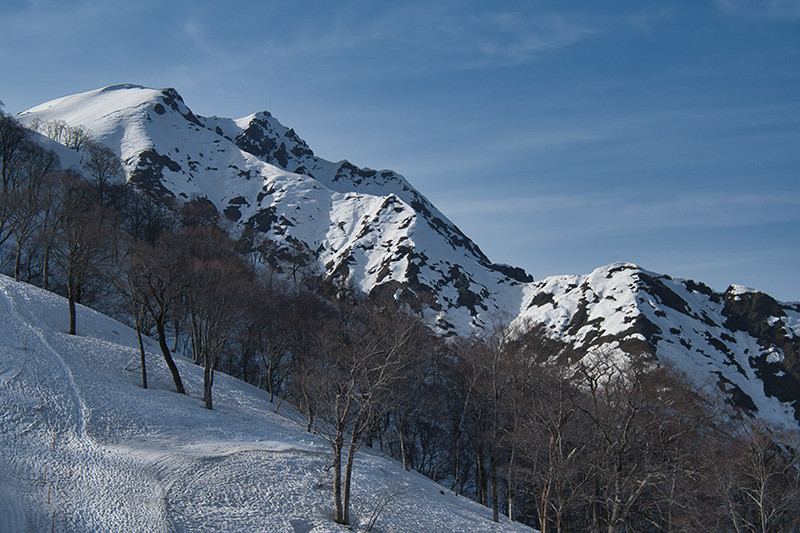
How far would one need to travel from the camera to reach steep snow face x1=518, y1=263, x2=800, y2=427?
7250 centimetres

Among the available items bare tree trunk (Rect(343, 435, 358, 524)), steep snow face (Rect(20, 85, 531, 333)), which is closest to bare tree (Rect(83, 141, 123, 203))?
steep snow face (Rect(20, 85, 531, 333))

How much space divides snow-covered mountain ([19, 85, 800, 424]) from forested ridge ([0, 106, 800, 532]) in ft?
47.8

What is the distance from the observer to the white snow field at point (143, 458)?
1523 cm

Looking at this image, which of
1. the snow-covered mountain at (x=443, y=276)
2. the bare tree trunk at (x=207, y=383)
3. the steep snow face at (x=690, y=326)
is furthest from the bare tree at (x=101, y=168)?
the steep snow face at (x=690, y=326)

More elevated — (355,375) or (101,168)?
(101,168)

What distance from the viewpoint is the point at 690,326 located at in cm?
8575

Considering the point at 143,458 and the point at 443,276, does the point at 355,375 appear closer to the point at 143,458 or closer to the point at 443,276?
the point at 143,458

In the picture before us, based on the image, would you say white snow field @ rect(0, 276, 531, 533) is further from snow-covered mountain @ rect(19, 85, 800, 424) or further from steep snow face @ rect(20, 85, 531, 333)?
steep snow face @ rect(20, 85, 531, 333)

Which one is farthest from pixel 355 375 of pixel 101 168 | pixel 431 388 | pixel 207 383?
pixel 101 168

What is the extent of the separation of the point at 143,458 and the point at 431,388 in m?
28.3

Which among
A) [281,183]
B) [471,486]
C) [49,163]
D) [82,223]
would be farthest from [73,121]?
[471,486]

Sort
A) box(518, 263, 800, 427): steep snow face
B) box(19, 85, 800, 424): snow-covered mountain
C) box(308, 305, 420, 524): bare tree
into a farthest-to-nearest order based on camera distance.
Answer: box(19, 85, 800, 424): snow-covered mountain → box(518, 263, 800, 427): steep snow face → box(308, 305, 420, 524): bare tree

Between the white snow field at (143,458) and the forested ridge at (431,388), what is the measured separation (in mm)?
1670

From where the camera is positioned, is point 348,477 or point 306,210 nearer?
point 348,477
